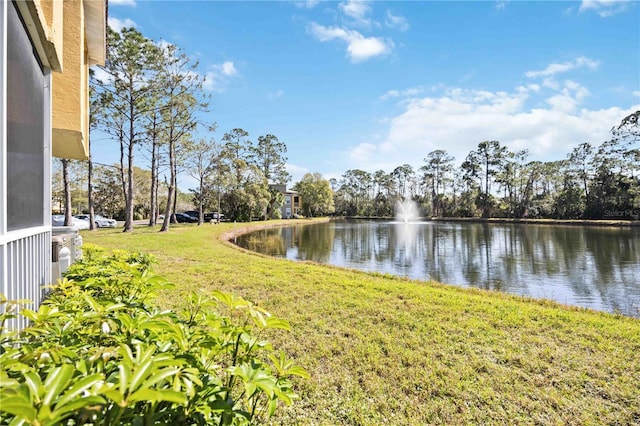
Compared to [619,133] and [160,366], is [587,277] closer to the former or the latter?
[160,366]

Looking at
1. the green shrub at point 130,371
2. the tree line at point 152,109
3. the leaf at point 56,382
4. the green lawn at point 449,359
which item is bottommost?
the green lawn at point 449,359

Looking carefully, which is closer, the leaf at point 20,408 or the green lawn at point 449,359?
the leaf at point 20,408

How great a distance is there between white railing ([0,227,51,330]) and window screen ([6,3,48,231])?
122 mm

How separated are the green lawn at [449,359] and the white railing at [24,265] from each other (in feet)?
3.88

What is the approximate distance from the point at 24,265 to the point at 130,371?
2.23 meters

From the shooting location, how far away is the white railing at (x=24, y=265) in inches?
71.2

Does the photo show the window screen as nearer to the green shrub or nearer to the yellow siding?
the green shrub

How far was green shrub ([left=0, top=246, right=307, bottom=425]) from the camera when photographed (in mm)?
671

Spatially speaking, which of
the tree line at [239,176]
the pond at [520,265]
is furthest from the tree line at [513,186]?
the pond at [520,265]

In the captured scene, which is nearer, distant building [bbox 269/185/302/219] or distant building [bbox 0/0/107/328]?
distant building [bbox 0/0/107/328]

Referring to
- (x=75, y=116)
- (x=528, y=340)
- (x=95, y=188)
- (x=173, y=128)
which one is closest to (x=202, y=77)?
(x=173, y=128)

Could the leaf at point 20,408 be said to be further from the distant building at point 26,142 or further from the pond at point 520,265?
the pond at point 520,265

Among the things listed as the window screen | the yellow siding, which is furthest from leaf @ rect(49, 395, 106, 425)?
the yellow siding

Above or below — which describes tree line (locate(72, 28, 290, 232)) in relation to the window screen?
above
